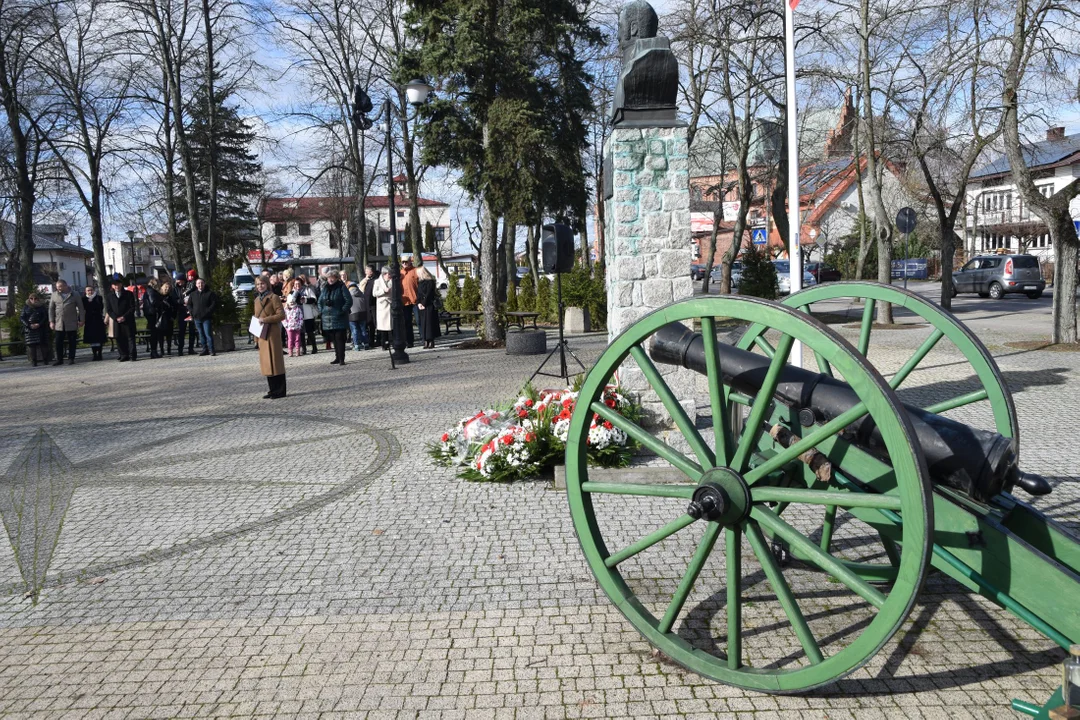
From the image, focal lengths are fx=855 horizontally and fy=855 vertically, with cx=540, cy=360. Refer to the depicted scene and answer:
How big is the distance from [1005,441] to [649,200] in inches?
213

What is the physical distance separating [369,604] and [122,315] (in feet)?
57.5

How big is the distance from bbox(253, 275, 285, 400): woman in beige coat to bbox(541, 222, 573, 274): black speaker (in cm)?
382

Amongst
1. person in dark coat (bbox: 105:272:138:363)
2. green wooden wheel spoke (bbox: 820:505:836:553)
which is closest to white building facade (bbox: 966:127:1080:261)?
person in dark coat (bbox: 105:272:138:363)

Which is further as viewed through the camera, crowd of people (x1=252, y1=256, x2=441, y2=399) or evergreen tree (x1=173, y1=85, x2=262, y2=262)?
evergreen tree (x1=173, y1=85, x2=262, y2=262)

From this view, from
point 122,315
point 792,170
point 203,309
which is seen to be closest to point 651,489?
point 792,170

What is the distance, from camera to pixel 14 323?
894 inches

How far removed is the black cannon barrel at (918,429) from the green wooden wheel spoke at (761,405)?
0.82 feet

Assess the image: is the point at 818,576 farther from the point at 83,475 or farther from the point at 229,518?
the point at 83,475

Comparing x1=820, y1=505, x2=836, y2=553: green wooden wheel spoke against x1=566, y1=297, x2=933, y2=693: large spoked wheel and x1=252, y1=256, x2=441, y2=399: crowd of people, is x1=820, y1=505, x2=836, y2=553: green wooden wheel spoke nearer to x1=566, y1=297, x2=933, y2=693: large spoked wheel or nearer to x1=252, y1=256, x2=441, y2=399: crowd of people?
x1=566, y1=297, x2=933, y2=693: large spoked wheel

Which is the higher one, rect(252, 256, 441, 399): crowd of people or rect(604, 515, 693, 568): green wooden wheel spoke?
rect(252, 256, 441, 399): crowd of people

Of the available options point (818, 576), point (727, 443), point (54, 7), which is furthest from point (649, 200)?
point (54, 7)

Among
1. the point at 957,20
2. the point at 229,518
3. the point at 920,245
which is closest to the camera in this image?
Answer: the point at 229,518

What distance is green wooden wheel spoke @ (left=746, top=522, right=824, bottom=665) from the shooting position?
299cm

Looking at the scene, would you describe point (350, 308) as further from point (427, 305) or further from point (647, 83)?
point (647, 83)
